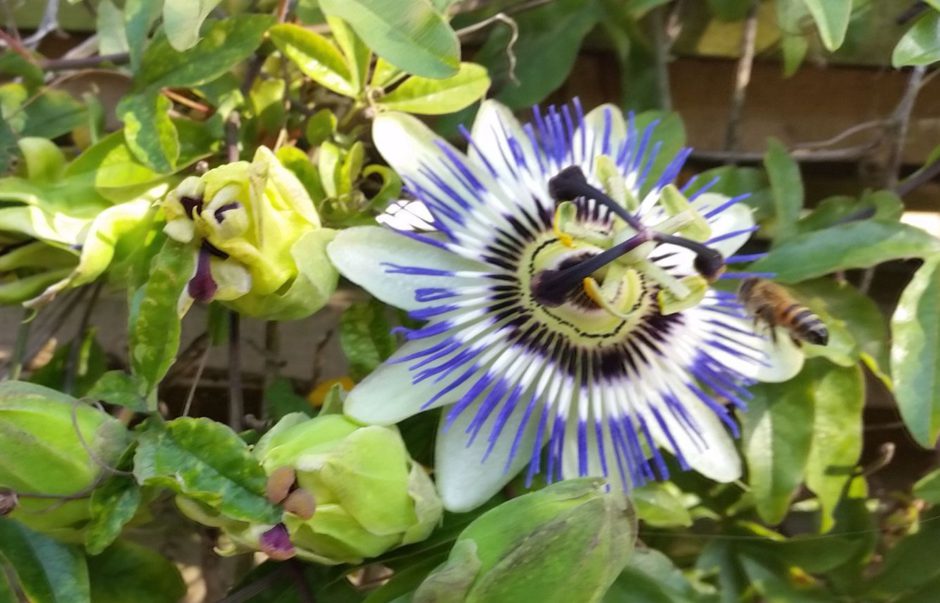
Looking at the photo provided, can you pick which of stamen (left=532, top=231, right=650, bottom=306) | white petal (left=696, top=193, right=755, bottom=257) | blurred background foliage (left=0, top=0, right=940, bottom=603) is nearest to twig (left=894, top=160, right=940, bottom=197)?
blurred background foliage (left=0, top=0, right=940, bottom=603)

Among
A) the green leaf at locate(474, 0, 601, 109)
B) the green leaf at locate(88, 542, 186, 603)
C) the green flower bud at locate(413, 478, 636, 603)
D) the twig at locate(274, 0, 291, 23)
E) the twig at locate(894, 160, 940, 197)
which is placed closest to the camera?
the green flower bud at locate(413, 478, 636, 603)

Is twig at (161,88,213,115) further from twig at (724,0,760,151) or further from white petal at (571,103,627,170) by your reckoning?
twig at (724,0,760,151)

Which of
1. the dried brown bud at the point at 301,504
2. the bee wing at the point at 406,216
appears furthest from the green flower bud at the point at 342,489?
the bee wing at the point at 406,216

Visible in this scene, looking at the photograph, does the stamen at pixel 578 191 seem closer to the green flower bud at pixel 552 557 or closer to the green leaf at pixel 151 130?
the green flower bud at pixel 552 557

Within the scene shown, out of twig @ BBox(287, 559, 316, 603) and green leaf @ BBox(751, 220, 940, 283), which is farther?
green leaf @ BBox(751, 220, 940, 283)

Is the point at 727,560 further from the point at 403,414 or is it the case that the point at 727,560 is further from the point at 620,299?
the point at 403,414

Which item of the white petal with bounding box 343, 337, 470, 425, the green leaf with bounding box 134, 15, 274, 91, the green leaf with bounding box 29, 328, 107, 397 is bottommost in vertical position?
the green leaf with bounding box 29, 328, 107, 397

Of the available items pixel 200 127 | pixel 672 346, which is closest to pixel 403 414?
pixel 672 346
